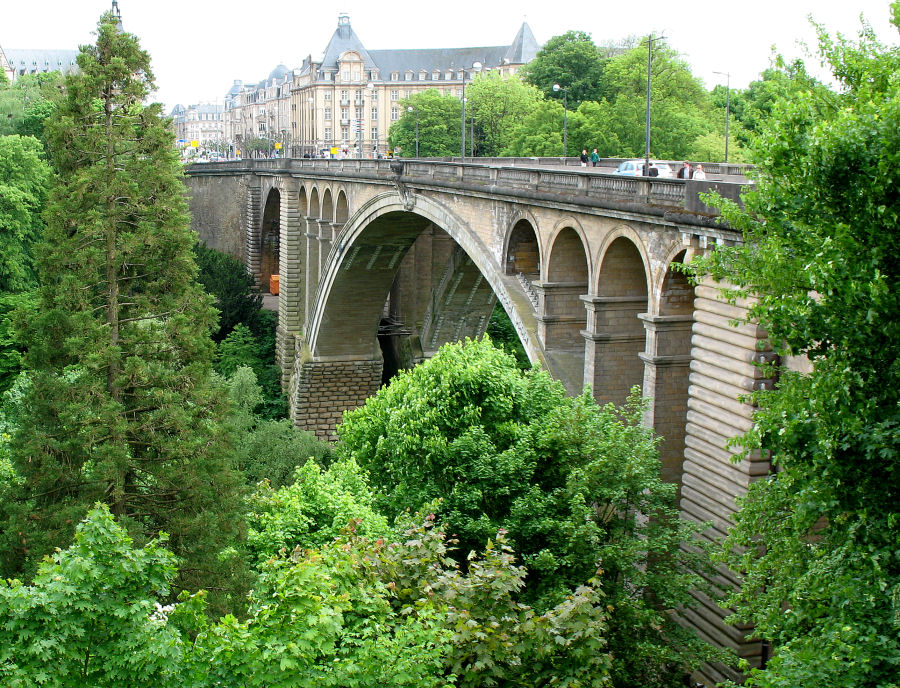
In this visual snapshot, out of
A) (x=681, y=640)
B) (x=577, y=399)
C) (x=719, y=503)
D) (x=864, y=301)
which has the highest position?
(x=864, y=301)

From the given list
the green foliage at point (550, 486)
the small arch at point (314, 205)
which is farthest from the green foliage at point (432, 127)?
the green foliage at point (550, 486)

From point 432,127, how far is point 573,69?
15.2 m

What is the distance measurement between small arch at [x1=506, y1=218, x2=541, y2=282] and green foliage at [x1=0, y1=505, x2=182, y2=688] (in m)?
17.6

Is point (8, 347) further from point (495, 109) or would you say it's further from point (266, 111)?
point (266, 111)

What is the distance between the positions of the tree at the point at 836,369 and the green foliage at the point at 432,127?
237 feet

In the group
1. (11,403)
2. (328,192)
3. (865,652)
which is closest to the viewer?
(865,652)

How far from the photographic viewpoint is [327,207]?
48.6 meters

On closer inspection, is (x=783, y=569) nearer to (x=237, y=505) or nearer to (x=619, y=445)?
(x=619, y=445)

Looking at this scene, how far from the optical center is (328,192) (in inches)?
1893

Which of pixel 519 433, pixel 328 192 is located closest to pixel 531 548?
pixel 519 433

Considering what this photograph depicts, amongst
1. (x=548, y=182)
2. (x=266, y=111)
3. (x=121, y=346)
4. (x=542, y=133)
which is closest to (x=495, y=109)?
(x=542, y=133)

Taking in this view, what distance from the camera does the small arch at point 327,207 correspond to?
158ft

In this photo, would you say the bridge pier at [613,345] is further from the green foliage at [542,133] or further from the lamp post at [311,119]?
the lamp post at [311,119]

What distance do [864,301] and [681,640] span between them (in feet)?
24.6
